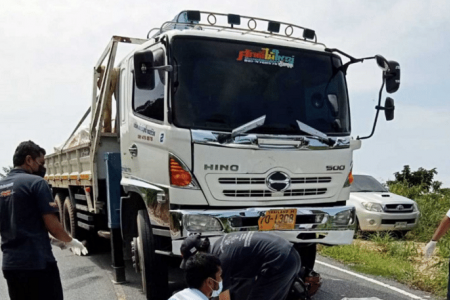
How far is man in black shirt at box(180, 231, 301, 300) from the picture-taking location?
140 inches

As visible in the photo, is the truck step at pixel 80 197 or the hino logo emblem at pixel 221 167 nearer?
the hino logo emblem at pixel 221 167

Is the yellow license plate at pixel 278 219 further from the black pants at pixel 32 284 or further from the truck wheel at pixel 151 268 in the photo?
the black pants at pixel 32 284

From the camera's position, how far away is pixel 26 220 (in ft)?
11.9

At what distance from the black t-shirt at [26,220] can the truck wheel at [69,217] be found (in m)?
4.67

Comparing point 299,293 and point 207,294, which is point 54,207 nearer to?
Answer: point 207,294

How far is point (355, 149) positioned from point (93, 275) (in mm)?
4021

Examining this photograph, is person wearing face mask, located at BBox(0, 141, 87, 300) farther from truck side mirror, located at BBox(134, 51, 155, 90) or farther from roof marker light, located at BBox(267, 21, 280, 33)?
roof marker light, located at BBox(267, 21, 280, 33)

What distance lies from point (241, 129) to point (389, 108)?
1.78 metres

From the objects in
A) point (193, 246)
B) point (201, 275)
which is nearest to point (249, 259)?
point (193, 246)

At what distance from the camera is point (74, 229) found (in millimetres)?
8203

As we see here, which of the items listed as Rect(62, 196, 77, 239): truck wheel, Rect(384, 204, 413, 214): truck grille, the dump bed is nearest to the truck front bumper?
the dump bed

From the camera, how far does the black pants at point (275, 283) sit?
11.6 ft

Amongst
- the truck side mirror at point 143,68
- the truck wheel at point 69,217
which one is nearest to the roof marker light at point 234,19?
the truck side mirror at point 143,68

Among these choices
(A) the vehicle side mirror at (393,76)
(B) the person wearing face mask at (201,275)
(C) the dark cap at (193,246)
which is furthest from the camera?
(A) the vehicle side mirror at (393,76)
